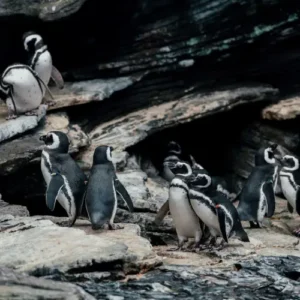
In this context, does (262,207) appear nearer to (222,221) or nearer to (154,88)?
(222,221)

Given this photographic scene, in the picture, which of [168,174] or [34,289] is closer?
[34,289]

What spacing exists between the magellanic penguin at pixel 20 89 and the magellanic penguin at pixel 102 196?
1800mm

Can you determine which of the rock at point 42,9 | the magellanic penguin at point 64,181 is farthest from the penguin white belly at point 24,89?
the magellanic penguin at point 64,181

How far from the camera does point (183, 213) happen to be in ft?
21.7

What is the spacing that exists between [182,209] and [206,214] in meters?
0.26

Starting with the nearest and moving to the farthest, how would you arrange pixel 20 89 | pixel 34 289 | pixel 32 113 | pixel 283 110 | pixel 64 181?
pixel 34 289 < pixel 64 181 < pixel 20 89 < pixel 32 113 < pixel 283 110

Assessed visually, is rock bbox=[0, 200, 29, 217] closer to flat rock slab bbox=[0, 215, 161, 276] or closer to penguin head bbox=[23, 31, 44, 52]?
flat rock slab bbox=[0, 215, 161, 276]

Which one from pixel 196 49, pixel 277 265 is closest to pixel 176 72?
pixel 196 49

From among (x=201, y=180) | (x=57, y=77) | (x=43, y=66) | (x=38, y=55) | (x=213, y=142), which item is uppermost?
(x=38, y=55)

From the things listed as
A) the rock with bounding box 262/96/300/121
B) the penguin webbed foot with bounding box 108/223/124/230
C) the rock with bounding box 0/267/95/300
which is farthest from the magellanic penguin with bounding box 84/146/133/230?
the rock with bounding box 262/96/300/121

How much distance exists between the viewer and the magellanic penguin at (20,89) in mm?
8102

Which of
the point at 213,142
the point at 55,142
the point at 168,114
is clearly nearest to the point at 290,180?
the point at 168,114

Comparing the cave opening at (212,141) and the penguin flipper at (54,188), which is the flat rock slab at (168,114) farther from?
the penguin flipper at (54,188)

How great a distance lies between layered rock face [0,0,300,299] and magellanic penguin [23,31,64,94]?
0.26m
